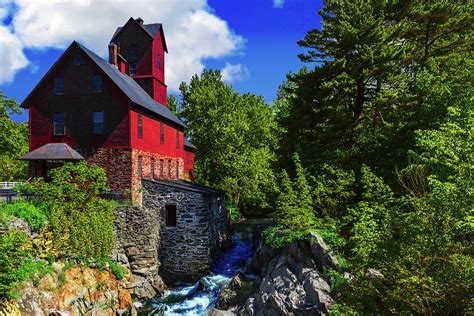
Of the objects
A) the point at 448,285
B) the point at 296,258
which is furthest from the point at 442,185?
the point at 296,258

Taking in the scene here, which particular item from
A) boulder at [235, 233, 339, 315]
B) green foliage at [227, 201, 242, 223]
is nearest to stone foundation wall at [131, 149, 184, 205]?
green foliage at [227, 201, 242, 223]

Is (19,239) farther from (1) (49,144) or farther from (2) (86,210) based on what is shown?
(1) (49,144)

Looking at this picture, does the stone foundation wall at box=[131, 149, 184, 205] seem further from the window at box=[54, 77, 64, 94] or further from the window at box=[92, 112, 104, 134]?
the window at box=[54, 77, 64, 94]

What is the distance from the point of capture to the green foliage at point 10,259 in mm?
12273

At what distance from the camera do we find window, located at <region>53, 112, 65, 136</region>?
76.1ft

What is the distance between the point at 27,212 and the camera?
52.3ft

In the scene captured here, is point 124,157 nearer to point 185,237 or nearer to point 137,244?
point 137,244

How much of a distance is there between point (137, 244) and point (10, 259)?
861cm

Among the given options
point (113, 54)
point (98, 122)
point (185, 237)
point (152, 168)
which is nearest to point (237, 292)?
point (185, 237)

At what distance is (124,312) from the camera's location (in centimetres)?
1709

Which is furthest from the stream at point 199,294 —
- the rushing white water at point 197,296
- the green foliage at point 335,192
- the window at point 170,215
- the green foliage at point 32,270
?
the green foliage at point 335,192

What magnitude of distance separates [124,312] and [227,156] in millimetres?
23307

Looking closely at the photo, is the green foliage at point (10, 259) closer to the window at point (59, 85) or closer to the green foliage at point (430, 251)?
the green foliage at point (430, 251)

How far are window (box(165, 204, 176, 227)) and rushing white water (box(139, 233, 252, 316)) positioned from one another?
4017mm
